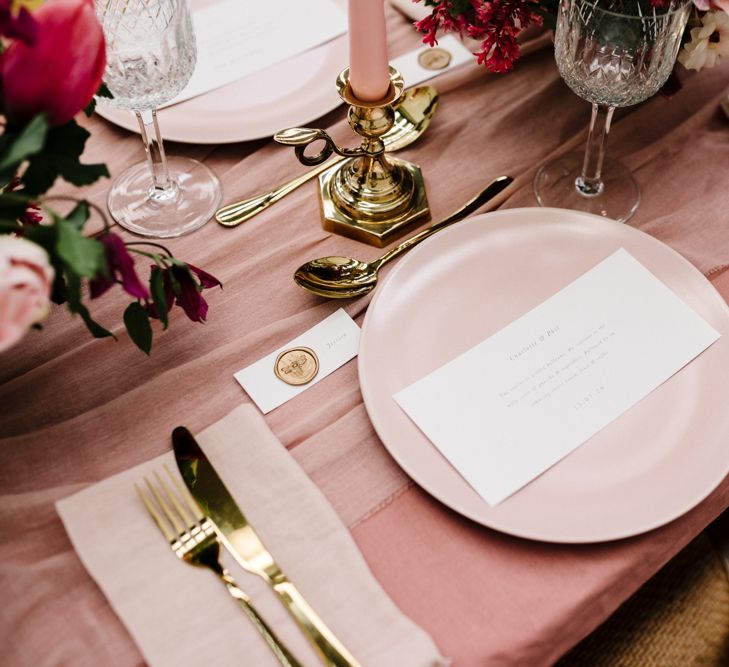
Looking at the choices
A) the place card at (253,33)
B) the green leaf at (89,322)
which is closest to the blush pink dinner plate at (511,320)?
the green leaf at (89,322)

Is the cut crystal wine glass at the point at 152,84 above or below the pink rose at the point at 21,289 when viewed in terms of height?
below

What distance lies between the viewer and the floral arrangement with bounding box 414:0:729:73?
0.72 metres

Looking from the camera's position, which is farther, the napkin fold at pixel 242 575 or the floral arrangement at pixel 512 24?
the floral arrangement at pixel 512 24

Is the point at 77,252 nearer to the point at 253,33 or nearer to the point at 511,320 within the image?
the point at 511,320

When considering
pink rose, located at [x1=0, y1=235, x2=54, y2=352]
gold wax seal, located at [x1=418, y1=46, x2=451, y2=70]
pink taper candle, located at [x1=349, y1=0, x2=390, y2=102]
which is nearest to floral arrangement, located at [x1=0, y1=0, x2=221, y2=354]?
pink rose, located at [x1=0, y1=235, x2=54, y2=352]

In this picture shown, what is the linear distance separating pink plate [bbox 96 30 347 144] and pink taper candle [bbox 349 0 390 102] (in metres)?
0.15

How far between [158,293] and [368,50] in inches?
11.2

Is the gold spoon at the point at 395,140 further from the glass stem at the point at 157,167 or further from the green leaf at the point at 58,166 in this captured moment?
the green leaf at the point at 58,166

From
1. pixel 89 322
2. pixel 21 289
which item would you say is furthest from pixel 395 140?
pixel 21 289

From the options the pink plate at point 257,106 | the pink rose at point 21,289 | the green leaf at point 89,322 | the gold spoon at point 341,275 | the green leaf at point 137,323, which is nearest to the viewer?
the pink rose at point 21,289

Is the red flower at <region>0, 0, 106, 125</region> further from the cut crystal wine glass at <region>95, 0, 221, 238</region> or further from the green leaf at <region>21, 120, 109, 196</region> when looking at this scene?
the cut crystal wine glass at <region>95, 0, 221, 238</region>

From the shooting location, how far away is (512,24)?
757 millimetres

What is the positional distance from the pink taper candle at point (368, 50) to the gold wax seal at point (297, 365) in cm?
24

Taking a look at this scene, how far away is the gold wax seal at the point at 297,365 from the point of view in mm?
677
